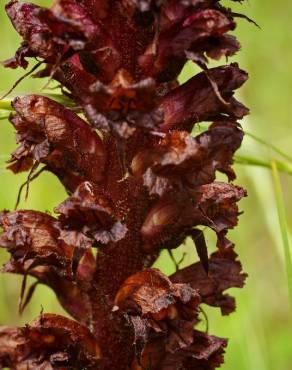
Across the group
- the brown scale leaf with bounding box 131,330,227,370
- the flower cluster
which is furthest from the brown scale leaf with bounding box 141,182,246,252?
the brown scale leaf with bounding box 131,330,227,370

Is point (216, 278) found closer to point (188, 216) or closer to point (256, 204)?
point (188, 216)

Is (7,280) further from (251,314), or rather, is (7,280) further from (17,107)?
(17,107)

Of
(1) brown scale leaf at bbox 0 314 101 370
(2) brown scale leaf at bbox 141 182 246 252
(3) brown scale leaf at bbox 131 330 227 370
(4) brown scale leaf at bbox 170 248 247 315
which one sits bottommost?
(3) brown scale leaf at bbox 131 330 227 370

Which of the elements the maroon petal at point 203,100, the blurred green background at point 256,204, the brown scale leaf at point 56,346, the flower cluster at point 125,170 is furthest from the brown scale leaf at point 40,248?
the maroon petal at point 203,100

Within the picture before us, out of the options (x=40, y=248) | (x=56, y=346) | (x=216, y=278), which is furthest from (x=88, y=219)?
(x=216, y=278)

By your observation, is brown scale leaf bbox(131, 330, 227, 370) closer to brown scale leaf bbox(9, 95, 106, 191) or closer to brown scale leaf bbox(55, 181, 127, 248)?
brown scale leaf bbox(55, 181, 127, 248)
